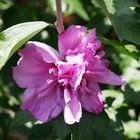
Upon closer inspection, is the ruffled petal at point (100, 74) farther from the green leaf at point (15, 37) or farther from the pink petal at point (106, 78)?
the green leaf at point (15, 37)

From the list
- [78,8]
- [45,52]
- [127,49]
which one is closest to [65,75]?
[45,52]

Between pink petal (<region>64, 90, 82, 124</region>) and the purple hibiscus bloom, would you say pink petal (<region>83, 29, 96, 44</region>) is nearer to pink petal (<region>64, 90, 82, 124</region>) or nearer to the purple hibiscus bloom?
the purple hibiscus bloom

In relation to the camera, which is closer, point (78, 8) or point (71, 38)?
point (71, 38)

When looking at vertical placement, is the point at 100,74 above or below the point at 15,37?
below

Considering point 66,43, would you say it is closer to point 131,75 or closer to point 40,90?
point 40,90

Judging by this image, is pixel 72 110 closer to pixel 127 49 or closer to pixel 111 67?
pixel 127 49

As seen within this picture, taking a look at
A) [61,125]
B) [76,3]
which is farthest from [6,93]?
[61,125]

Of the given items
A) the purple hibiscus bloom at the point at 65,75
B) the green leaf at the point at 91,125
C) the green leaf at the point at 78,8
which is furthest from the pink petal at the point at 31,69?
the green leaf at the point at 78,8
